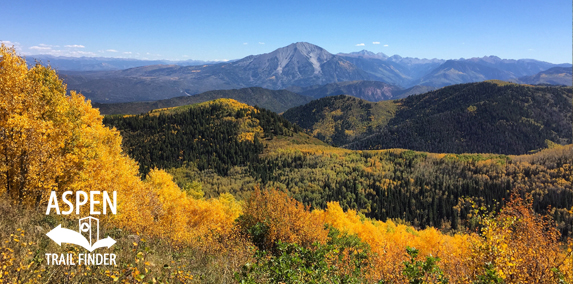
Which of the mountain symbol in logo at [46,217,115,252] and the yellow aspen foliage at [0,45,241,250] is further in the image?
the yellow aspen foliage at [0,45,241,250]

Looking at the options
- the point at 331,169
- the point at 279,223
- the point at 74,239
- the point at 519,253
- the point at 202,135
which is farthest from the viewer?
the point at 202,135

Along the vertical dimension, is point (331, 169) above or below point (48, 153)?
below

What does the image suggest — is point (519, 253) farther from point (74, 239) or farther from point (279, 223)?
point (74, 239)

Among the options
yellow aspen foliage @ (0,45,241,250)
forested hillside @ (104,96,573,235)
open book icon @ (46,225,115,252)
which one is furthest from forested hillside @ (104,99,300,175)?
open book icon @ (46,225,115,252)

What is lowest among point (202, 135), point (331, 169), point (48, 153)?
point (331, 169)

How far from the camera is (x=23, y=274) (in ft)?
27.8

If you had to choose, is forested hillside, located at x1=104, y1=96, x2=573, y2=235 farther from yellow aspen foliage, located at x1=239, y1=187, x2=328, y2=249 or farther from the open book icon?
the open book icon

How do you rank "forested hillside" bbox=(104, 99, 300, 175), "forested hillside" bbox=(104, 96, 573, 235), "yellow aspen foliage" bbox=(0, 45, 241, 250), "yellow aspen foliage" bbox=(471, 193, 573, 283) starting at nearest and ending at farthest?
"yellow aspen foliage" bbox=(471, 193, 573, 283) < "yellow aspen foliage" bbox=(0, 45, 241, 250) < "forested hillside" bbox=(104, 96, 573, 235) < "forested hillside" bbox=(104, 99, 300, 175)

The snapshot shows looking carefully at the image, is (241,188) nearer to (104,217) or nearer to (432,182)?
(104,217)

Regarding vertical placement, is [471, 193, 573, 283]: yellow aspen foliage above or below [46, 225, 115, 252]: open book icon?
above

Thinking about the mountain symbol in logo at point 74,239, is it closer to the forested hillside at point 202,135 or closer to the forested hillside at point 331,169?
the forested hillside at point 331,169

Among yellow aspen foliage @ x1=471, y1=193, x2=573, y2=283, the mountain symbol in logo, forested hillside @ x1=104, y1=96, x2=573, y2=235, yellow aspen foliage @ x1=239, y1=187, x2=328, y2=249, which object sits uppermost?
yellow aspen foliage @ x1=471, y1=193, x2=573, y2=283

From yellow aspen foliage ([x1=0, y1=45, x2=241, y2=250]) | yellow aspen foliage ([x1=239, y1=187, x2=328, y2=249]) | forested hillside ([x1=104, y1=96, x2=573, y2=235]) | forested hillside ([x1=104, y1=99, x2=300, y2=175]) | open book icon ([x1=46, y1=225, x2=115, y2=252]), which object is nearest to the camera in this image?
open book icon ([x1=46, y1=225, x2=115, y2=252])

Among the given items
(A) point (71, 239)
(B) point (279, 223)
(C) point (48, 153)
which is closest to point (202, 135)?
(C) point (48, 153)
